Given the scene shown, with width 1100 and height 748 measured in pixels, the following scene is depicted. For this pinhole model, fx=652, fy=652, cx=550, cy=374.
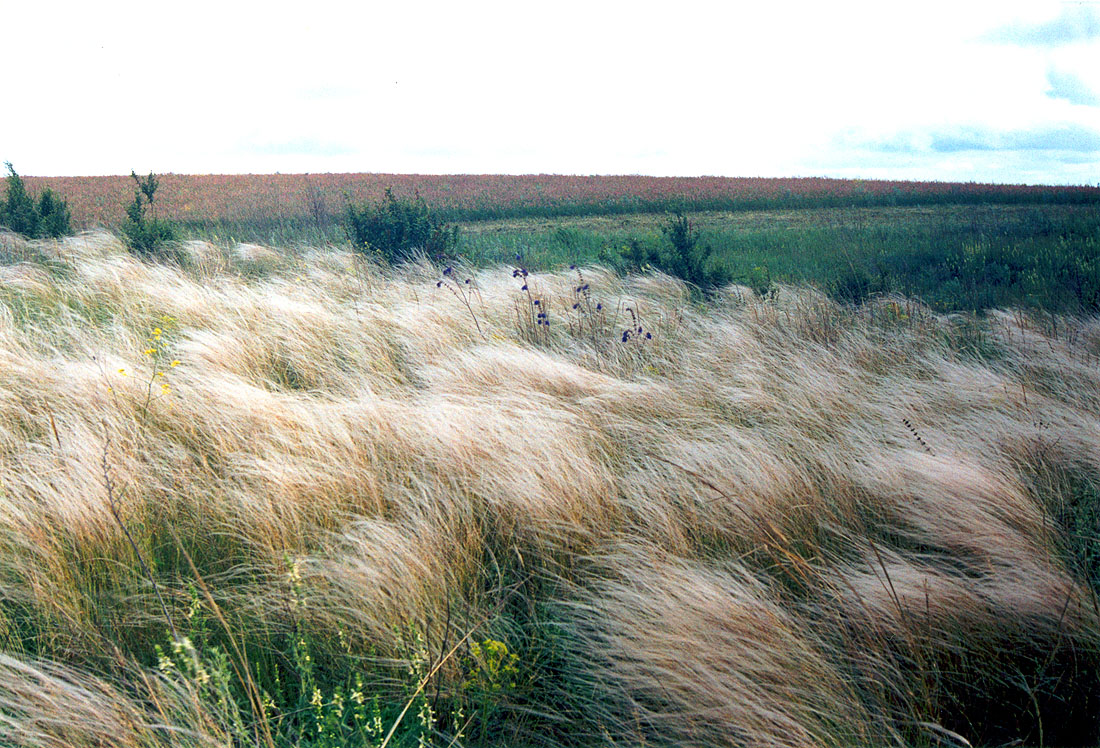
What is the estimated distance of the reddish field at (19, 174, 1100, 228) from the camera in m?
25.0

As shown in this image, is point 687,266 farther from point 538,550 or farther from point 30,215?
point 30,215

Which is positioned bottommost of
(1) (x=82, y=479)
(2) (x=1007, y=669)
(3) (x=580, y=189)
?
(2) (x=1007, y=669)

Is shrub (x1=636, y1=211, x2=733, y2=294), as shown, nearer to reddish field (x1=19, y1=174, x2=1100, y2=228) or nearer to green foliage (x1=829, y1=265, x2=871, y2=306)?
green foliage (x1=829, y1=265, x2=871, y2=306)

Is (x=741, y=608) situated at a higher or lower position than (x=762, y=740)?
higher

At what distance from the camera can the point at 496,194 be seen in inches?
1268

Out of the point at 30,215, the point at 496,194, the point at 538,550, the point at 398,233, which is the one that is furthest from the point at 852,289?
the point at 496,194

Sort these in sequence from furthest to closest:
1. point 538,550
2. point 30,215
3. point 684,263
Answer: point 30,215 < point 684,263 < point 538,550

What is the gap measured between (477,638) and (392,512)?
2.45ft

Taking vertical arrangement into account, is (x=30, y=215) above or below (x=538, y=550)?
above

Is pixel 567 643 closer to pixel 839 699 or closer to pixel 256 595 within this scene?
pixel 839 699

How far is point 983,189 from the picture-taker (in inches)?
1468

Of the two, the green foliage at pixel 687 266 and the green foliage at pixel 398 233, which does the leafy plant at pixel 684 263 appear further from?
the green foliage at pixel 398 233

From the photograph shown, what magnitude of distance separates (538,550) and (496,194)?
3154 cm

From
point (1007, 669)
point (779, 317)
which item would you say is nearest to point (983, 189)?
point (779, 317)
